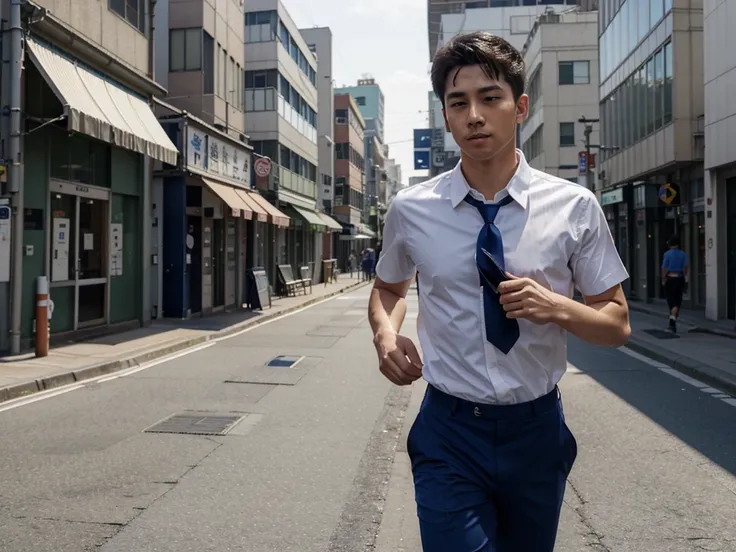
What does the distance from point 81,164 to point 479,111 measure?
12.7 m

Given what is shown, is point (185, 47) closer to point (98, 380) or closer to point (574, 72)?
point (98, 380)

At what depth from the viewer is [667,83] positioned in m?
20.6

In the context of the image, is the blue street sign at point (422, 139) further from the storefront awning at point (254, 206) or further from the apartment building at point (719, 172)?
the apartment building at point (719, 172)

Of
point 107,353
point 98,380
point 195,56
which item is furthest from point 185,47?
point 98,380

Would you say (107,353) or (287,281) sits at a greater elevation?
(287,281)

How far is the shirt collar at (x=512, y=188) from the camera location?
2.13 m

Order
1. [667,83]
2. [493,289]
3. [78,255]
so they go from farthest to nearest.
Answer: [667,83], [78,255], [493,289]

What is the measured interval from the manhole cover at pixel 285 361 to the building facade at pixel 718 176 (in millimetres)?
10764

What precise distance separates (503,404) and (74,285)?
40.9 ft

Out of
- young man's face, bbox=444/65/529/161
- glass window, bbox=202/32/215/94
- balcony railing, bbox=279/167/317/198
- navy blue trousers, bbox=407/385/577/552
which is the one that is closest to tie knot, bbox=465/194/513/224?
young man's face, bbox=444/65/529/161

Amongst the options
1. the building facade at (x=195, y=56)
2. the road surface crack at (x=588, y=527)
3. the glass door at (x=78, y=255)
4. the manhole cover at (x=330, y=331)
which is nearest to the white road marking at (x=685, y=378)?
the road surface crack at (x=588, y=527)

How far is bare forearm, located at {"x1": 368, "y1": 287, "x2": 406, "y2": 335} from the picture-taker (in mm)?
2283

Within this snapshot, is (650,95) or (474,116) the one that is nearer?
(474,116)

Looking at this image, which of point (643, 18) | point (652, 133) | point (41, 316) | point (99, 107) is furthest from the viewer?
point (643, 18)
